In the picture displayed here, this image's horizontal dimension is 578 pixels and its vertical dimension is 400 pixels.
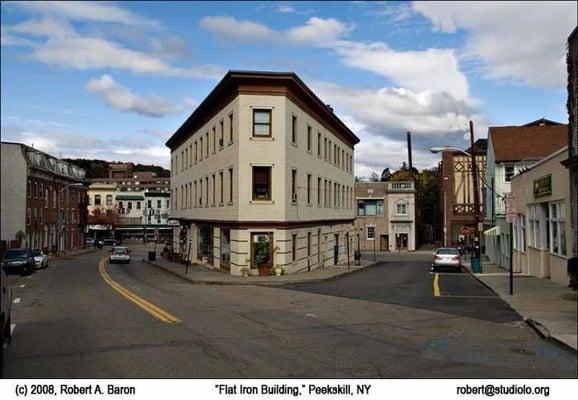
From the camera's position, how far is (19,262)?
3528 centimetres

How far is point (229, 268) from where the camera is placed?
108 feet

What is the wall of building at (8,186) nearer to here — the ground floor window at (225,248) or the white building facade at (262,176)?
the white building facade at (262,176)

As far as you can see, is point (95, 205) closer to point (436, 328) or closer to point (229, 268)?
point (229, 268)

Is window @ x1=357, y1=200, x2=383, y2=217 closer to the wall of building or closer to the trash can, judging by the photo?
the trash can

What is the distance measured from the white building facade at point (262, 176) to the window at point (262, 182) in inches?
2.0

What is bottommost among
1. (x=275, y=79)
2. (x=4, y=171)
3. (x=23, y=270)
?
(x=23, y=270)

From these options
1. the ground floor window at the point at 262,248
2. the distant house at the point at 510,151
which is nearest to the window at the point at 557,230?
the ground floor window at the point at 262,248

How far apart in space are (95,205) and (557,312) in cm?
10272

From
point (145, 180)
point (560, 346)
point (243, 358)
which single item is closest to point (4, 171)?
point (243, 358)

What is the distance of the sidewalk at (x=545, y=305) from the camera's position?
39.9 ft

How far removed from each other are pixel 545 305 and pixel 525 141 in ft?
97.4

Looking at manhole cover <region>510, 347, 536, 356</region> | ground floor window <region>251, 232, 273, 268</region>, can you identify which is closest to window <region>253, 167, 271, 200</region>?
ground floor window <region>251, 232, 273, 268</region>

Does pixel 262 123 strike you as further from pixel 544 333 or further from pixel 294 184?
pixel 544 333

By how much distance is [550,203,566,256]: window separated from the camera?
2239 centimetres
